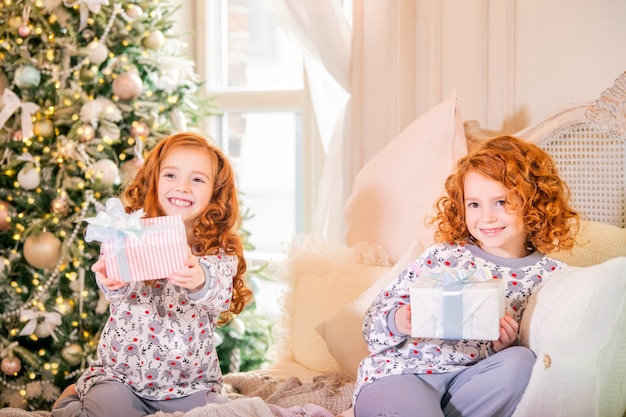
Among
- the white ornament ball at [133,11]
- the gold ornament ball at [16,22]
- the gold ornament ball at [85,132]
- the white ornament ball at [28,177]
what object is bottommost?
the white ornament ball at [28,177]

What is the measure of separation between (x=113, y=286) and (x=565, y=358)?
3.11ft

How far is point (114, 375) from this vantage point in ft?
Result: 5.98

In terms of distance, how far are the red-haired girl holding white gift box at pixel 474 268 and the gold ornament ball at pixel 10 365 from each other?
62.1 inches

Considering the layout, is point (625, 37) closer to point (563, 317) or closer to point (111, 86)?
point (563, 317)

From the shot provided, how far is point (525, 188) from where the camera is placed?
1.75m

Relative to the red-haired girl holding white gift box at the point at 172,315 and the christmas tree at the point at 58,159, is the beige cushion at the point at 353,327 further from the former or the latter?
the christmas tree at the point at 58,159

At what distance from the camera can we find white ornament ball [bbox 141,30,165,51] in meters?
2.91

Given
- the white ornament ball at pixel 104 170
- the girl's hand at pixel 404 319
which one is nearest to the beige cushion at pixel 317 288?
the girl's hand at pixel 404 319

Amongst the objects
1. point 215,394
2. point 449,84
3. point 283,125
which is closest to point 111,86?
point 283,125

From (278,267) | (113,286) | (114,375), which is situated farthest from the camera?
(278,267)

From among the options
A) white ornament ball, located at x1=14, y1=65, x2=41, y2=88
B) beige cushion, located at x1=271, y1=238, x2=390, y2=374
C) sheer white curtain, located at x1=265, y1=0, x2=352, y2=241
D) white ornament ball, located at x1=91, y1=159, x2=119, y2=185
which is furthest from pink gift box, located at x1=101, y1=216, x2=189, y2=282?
white ornament ball, located at x1=14, y1=65, x2=41, y2=88

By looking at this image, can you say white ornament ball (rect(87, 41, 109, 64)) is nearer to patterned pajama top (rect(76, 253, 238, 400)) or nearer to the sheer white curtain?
the sheer white curtain

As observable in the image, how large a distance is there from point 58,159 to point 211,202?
1012 millimetres

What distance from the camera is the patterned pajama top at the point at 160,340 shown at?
5.94ft
